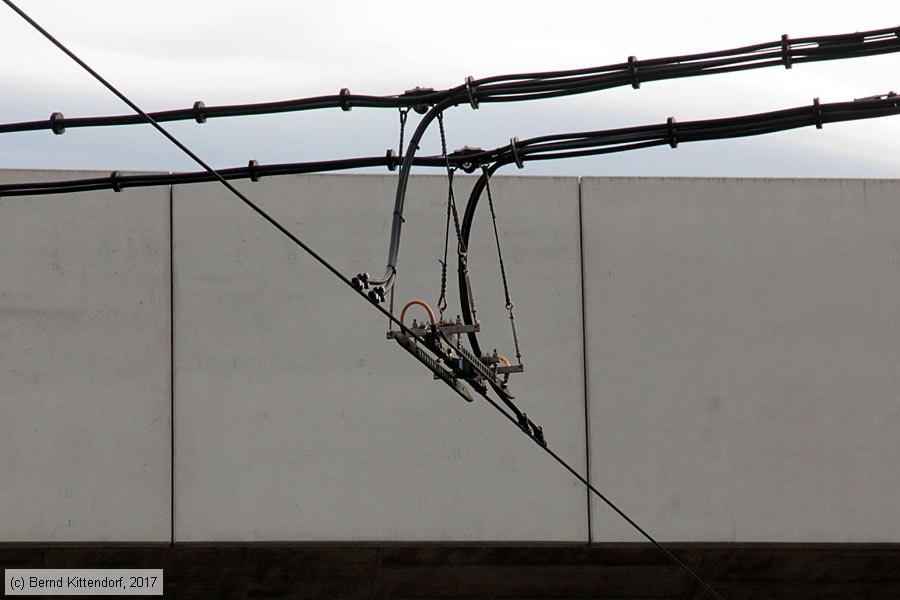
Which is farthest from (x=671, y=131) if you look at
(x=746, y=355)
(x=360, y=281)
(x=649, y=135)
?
(x=746, y=355)

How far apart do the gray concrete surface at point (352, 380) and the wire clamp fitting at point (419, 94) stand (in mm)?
6167

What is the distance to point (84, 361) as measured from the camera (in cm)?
1428

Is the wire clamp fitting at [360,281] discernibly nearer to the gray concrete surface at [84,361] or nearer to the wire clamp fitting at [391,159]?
the wire clamp fitting at [391,159]

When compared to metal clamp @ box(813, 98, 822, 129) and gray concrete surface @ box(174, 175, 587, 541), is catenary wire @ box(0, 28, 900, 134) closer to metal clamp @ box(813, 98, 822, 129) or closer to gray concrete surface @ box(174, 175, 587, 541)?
metal clamp @ box(813, 98, 822, 129)

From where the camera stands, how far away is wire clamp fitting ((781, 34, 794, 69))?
7.24m

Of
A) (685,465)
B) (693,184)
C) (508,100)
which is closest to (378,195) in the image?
(693,184)

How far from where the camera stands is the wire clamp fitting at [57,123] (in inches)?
348

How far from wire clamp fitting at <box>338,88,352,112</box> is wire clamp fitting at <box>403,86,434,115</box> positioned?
507 millimetres

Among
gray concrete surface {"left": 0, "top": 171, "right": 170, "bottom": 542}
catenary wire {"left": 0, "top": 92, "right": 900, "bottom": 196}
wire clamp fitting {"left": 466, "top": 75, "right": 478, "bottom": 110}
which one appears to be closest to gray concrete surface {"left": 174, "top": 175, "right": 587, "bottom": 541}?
gray concrete surface {"left": 0, "top": 171, "right": 170, "bottom": 542}

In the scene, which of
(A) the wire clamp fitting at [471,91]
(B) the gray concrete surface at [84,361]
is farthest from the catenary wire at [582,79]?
(B) the gray concrete surface at [84,361]

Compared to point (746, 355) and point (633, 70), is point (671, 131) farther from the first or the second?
point (746, 355)

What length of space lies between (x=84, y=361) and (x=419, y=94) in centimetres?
759

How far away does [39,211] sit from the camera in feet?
47.1

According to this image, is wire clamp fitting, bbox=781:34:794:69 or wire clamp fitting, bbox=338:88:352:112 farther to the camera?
wire clamp fitting, bbox=338:88:352:112
